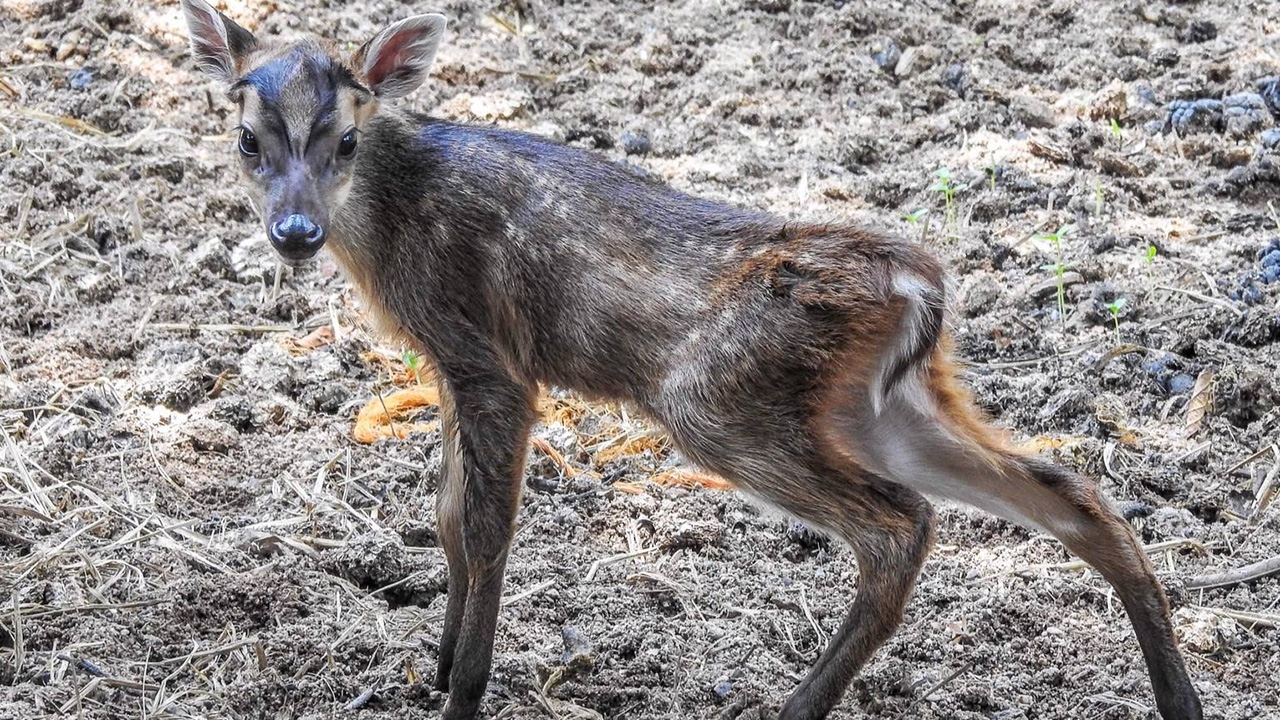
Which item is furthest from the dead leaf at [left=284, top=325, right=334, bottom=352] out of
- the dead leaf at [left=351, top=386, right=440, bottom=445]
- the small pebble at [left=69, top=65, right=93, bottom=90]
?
the small pebble at [left=69, top=65, right=93, bottom=90]

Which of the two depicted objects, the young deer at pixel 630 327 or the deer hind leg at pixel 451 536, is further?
the deer hind leg at pixel 451 536

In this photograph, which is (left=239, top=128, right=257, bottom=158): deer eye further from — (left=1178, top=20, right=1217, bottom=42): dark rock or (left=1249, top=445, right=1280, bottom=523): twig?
(left=1178, top=20, right=1217, bottom=42): dark rock

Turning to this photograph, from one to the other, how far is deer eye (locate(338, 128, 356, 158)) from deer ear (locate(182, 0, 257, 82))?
540 millimetres

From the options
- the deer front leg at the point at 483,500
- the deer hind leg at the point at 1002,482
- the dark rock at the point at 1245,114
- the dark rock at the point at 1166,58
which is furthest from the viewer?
the dark rock at the point at 1166,58

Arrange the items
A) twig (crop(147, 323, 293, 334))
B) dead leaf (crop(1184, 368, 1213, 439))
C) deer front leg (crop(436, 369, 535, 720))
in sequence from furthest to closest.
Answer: twig (crop(147, 323, 293, 334)) → dead leaf (crop(1184, 368, 1213, 439)) → deer front leg (crop(436, 369, 535, 720))

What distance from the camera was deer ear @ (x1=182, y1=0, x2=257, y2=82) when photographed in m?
4.83

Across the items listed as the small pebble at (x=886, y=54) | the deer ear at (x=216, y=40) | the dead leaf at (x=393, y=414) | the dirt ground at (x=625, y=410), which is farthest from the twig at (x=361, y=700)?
the small pebble at (x=886, y=54)

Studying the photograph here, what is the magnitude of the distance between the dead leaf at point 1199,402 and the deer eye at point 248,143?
3467 millimetres

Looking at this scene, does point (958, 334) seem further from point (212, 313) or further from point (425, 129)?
point (212, 313)

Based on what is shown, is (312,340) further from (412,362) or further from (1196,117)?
(1196,117)

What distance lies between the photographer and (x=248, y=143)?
4547mm

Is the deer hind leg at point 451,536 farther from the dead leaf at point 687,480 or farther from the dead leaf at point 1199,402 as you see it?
the dead leaf at point 1199,402

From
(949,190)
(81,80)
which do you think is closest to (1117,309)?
(949,190)

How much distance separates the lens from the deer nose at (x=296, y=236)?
429 centimetres
